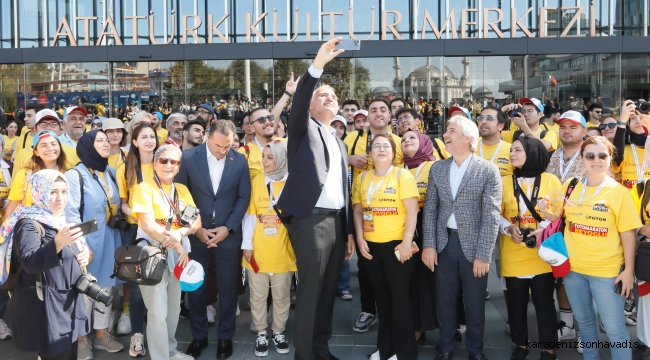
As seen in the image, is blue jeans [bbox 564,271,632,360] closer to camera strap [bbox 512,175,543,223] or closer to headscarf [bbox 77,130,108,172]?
camera strap [bbox 512,175,543,223]

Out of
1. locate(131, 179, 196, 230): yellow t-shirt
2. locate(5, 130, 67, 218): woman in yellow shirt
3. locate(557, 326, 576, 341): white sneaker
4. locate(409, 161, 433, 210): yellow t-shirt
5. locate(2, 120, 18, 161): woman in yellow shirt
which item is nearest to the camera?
locate(131, 179, 196, 230): yellow t-shirt

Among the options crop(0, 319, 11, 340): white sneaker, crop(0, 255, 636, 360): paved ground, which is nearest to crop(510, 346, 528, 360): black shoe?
crop(0, 255, 636, 360): paved ground

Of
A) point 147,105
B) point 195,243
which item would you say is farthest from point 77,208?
point 147,105

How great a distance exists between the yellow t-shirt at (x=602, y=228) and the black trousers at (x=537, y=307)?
1.26 feet

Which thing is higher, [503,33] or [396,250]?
[503,33]

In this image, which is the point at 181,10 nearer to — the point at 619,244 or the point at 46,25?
the point at 46,25

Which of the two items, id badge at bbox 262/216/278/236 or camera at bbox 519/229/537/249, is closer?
camera at bbox 519/229/537/249

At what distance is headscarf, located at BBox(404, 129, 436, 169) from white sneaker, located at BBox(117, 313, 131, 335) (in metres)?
2.97

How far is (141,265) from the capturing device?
3.85 m

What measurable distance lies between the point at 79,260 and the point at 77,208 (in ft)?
2.12

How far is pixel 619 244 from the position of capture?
3898mm

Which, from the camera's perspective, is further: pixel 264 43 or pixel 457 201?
pixel 264 43

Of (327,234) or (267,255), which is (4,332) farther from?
(327,234)

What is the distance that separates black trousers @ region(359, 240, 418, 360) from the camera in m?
4.26
